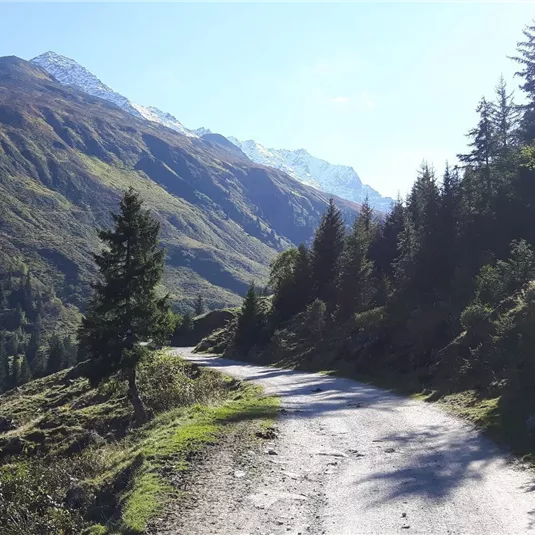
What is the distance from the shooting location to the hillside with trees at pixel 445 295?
71.8 feet

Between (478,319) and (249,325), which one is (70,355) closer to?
(249,325)

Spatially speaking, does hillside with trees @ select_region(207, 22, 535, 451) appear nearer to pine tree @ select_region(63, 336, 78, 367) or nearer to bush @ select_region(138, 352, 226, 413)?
bush @ select_region(138, 352, 226, 413)

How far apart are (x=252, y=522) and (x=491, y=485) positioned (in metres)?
5.58

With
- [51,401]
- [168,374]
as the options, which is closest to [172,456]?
[168,374]

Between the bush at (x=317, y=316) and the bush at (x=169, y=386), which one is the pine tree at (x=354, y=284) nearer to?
the bush at (x=317, y=316)

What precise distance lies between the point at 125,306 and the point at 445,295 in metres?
23.6

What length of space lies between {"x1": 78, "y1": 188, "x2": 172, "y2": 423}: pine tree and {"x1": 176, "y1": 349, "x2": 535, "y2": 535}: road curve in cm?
1234

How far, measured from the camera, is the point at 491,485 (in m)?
11.5

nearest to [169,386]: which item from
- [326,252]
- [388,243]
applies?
→ [326,252]

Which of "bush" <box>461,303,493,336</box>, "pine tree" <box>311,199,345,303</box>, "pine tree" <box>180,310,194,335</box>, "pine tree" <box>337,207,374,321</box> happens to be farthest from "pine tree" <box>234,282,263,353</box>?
"pine tree" <box>180,310,194,335</box>

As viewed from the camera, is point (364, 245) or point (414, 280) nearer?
point (414, 280)

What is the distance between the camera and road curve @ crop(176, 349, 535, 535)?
9.45m

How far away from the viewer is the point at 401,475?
12219 millimetres

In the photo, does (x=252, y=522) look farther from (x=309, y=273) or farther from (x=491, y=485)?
(x=309, y=273)
